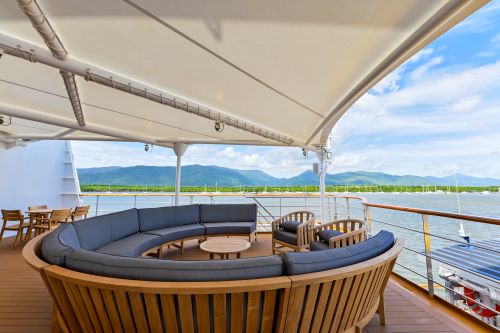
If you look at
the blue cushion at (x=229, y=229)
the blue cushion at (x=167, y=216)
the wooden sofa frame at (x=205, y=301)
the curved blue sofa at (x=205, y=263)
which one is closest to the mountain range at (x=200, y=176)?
the blue cushion at (x=167, y=216)

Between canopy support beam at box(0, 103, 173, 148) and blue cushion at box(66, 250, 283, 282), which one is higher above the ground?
canopy support beam at box(0, 103, 173, 148)

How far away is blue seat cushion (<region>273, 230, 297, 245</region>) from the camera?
3.78 meters

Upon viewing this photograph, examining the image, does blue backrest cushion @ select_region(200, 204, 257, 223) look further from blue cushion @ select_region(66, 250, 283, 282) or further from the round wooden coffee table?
blue cushion @ select_region(66, 250, 283, 282)

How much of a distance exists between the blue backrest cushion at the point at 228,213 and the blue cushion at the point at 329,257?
11.7 ft

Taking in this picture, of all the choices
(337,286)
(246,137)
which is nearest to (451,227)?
(246,137)

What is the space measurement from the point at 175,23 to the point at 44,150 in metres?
7.62

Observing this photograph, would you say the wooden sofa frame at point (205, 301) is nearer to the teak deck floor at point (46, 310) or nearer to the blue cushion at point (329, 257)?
the blue cushion at point (329, 257)

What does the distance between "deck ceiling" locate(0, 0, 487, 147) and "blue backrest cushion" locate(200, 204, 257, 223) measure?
2.13m

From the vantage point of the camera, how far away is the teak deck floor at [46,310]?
196 centimetres

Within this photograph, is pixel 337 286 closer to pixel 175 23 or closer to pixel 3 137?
pixel 175 23

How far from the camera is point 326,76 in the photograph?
2787mm

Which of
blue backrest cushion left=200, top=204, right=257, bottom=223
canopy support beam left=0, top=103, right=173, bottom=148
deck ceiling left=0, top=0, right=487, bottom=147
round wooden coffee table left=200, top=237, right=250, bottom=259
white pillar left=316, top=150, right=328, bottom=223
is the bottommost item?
round wooden coffee table left=200, top=237, right=250, bottom=259

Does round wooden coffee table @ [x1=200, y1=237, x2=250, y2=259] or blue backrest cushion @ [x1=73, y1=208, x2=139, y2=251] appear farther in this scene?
round wooden coffee table @ [x1=200, y1=237, x2=250, y2=259]

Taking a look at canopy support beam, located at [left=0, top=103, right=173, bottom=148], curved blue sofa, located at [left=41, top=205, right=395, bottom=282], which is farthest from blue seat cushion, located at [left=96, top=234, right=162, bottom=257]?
canopy support beam, located at [left=0, top=103, right=173, bottom=148]
